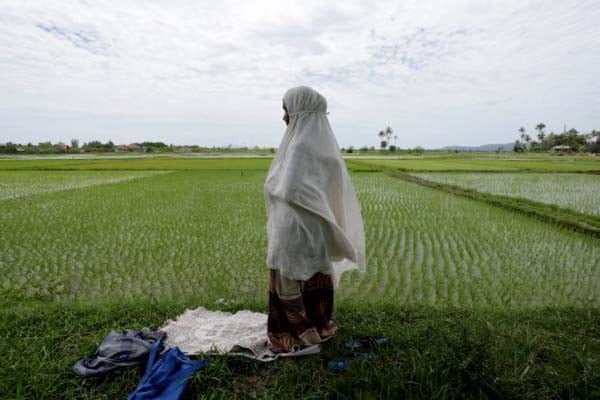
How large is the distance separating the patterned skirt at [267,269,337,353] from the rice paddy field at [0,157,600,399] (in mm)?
132

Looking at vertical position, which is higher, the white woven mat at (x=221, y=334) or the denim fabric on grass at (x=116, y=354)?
the denim fabric on grass at (x=116, y=354)

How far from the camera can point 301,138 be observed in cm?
212

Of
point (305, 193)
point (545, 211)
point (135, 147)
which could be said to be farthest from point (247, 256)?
point (135, 147)

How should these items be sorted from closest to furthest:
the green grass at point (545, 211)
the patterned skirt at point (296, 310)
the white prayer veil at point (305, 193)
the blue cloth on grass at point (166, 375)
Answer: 1. the blue cloth on grass at point (166, 375)
2. the white prayer veil at point (305, 193)
3. the patterned skirt at point (296, 310)
4. the green grass at point (545, 211)

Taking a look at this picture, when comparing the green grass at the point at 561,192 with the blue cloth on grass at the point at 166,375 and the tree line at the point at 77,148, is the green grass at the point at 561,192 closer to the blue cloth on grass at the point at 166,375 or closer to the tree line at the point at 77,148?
the blue cloth on grass at the point at 166,375

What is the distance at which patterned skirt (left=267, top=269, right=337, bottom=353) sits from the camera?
7.31ft

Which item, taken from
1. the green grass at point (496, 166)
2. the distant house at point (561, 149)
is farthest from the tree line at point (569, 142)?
the green grass at point (496, 166)

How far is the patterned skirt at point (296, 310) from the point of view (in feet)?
7.31

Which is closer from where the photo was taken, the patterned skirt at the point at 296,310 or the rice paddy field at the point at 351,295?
the rice paddy field at the point at 351,295

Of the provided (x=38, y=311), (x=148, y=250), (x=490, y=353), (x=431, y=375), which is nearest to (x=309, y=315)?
(x=431, y=375)

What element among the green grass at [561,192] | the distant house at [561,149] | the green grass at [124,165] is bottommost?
the green grass at [561,192]

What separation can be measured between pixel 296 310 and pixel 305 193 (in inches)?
31.9

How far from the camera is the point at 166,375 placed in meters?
1.98

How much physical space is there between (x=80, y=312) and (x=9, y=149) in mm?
59380
